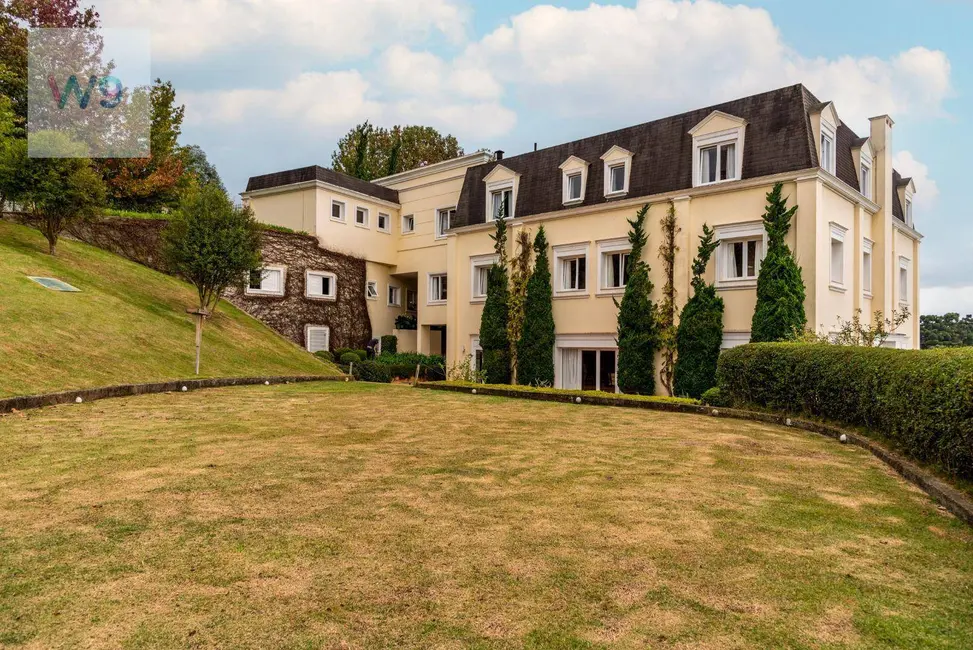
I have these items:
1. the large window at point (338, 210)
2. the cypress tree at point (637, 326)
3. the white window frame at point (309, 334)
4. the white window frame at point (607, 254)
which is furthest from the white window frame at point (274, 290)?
the cypress tree at point (637, 326)

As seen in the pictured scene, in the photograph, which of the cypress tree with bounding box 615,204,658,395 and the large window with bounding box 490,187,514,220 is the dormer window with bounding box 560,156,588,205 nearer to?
the large window with bounding box 490,187,514,220

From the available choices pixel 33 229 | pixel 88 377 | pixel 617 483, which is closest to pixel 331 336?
pixel 33 229

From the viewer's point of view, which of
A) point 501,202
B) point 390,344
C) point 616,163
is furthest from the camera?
point 390,344

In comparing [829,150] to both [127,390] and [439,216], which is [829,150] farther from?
[127,390]

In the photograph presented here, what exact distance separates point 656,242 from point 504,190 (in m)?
7.73

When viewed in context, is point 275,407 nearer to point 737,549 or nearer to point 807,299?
point 737,549

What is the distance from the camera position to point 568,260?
76.9 ft

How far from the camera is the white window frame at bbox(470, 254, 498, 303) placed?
2573 cm

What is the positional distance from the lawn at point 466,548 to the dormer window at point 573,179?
16.2m

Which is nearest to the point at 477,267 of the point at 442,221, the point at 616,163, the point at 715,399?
the point at 442,221

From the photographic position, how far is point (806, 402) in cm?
1112

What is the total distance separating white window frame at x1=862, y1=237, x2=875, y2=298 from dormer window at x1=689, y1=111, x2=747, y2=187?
5.47m

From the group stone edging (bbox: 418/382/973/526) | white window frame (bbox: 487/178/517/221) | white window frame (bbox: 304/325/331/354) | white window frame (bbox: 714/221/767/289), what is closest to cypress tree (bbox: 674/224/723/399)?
white window frame (bbox: 714/221/767/289)

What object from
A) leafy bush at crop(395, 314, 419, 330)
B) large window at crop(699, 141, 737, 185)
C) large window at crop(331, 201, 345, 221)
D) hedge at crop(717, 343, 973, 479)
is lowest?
hedge at crop(717, 343, 973, 479)
